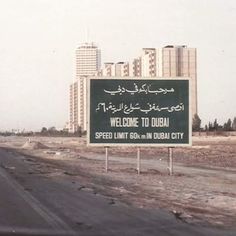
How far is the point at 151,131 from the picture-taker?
30234 mm

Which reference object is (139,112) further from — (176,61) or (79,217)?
(176,61)

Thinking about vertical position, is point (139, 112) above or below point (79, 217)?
above

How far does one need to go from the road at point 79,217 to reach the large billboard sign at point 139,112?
440 inches

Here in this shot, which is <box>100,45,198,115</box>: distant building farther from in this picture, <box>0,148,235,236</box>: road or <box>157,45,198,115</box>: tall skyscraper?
<box>0,148,235,236</box>: road

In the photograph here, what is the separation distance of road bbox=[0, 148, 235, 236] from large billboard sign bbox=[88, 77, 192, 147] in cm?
1116

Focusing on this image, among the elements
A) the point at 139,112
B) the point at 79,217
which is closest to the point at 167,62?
the point at 139,112

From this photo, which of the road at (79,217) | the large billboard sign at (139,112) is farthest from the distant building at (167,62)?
the road at (79,217)

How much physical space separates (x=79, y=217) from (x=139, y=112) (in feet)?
57.1

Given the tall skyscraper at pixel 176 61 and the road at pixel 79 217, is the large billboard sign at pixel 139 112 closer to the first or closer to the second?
the road at pixel 79 217

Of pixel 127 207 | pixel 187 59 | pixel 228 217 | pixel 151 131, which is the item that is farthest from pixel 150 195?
pixel 187 59

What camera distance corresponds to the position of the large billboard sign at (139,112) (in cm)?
2981

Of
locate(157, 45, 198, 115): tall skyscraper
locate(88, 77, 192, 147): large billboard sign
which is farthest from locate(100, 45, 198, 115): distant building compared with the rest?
locate(88, 77, 192, 147): large billboard sign

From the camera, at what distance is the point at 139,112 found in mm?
30125

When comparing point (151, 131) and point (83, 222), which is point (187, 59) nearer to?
point (151, 131)
